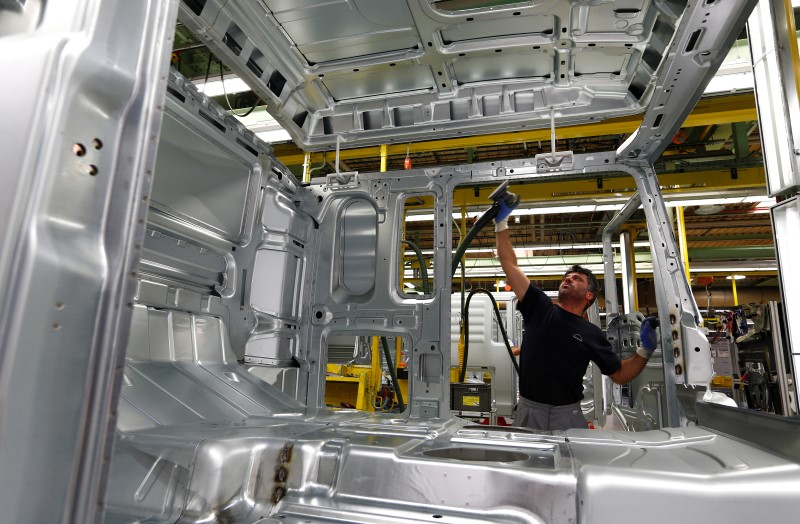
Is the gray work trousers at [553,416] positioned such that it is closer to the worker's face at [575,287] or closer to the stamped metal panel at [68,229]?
the worker's face at [575,287]

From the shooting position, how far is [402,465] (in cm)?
191

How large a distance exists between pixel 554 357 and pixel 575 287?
1.91ft

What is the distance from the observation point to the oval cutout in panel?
3.69 metres

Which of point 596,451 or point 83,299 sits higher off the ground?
point 83,299

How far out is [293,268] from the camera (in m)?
3.60

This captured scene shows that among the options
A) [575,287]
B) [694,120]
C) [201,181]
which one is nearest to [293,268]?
[201,181]

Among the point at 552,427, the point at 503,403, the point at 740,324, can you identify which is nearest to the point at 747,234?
the point at 740,324

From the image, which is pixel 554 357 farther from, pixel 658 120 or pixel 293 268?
pixel 293 268

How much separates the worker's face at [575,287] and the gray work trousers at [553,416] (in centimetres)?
81

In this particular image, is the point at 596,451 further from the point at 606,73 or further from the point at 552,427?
the point at 606,73

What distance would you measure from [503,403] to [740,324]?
12.0ft

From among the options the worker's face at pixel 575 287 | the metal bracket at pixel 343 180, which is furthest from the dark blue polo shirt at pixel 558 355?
the metal bracket at pixel 343 180

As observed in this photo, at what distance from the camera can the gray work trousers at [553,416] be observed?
3480 mm

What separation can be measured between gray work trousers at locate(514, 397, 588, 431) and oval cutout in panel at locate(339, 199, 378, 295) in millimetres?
1473
